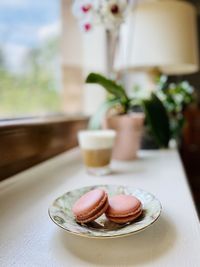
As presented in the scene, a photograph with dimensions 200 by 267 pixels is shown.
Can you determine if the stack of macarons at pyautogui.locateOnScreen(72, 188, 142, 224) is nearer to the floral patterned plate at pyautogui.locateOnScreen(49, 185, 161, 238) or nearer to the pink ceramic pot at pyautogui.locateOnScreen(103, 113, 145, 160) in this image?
the floral patterned plate at pyautogui.locateOnScreen(49, 185, 161, 238)

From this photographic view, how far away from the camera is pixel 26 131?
672mm

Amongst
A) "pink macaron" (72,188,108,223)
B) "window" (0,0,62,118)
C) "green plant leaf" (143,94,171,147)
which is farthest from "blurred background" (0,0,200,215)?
"pink macaron" (72,188,108,223)

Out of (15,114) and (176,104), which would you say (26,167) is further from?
(176,104)

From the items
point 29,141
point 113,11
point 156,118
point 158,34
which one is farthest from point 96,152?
point 158,34

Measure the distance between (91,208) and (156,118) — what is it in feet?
1.91

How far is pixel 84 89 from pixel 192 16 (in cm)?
60

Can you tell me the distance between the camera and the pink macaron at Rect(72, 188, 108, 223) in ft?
1.18

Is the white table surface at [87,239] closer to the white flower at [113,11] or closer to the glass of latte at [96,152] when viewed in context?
the glass of latte at [96,152]

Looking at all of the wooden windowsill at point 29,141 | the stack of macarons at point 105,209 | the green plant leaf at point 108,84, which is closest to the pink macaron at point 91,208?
the stack of macarons at point 105,209

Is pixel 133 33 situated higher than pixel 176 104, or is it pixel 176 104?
pixel 133 33

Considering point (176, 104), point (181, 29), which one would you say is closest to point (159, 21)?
point (181, 29)

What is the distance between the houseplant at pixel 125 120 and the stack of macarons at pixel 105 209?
462 millimetres

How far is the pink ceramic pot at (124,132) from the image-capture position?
841mm

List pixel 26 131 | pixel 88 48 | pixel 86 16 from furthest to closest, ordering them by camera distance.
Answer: pixel 88 48 < pixel 86 16 < pixel 26 131
